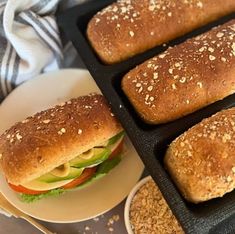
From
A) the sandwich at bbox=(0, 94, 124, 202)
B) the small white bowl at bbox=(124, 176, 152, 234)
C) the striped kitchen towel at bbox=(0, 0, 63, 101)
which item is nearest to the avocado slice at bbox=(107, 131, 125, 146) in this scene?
the sandwich at bbox=(0, 94, 124, 202)

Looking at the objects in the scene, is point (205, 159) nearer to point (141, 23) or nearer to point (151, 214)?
point (151, 214)

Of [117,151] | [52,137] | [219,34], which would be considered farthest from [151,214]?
[219,34]

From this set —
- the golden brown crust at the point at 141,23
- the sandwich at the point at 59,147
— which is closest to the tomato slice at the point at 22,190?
the sandwich at the point at 59,147

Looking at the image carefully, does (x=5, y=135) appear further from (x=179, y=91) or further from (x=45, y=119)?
(x=179, y=91)

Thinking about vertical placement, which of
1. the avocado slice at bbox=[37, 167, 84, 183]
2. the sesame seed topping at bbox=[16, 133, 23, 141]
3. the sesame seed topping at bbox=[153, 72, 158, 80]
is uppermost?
the sesame seed topping at bbox=[16, 133, 23, 141]

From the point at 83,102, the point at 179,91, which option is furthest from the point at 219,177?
the point at 83,102

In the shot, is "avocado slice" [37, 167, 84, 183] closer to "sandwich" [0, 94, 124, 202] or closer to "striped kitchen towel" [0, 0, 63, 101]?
"sandwich" [0, 94, 124, 202]

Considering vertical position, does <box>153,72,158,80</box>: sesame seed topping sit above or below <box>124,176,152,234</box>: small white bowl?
above
